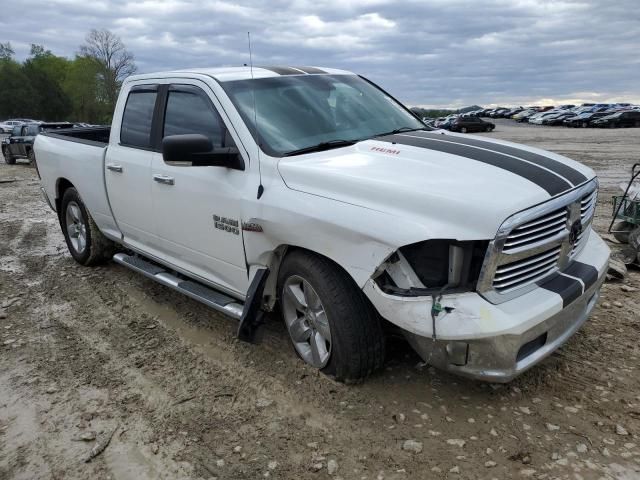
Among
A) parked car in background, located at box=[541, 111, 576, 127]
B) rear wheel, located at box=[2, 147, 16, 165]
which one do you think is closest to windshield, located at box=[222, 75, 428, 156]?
rear wheel, located at box=[2, 147, 16, 165]

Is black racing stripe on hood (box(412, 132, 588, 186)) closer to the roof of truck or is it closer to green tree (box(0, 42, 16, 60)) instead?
the roof of truck

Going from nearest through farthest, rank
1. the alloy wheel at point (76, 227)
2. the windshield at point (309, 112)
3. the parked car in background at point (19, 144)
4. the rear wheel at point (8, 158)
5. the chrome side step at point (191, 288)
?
the windshield at point (309, 112) < the chrome side step at point (191, 288) < the alloy wheel at point (76, 227) < the parked car in background at point (19, 144) < the rear wheel at point (8, 158)

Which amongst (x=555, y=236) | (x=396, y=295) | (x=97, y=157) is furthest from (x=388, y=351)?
(x=97, y=157)

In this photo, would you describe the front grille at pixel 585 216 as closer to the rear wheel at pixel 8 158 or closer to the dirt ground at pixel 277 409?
the dirt ground at pixel 277 409

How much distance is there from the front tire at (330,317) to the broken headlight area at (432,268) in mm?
303

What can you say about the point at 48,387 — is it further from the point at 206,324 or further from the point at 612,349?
the point at 612,349

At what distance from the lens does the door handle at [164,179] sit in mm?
Answer: 4145

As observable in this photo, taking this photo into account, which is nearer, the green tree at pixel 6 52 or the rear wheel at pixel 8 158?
the rear wheel at pixel 8 158

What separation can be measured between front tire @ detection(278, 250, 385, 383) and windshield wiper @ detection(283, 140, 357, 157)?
65 cm

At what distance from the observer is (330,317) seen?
3.19m

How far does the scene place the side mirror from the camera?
335cm

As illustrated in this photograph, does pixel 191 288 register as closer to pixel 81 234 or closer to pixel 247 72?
pixel 247 72

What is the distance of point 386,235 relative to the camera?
2807mm

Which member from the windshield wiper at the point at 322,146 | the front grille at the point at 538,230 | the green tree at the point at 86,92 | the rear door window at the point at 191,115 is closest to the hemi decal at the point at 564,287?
the front grille at the point at 538,230
